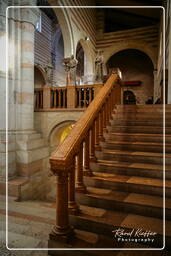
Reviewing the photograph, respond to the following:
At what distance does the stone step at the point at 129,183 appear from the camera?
254 cm

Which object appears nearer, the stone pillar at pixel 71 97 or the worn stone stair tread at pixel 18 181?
the worn stone stair tread at pixel 18 181

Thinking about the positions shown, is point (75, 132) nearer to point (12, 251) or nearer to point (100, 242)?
point (100, 242)

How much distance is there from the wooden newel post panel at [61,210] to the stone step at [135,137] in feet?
6.50

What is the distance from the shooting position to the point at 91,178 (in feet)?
9.37

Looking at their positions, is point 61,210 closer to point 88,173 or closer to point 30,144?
point 88,173

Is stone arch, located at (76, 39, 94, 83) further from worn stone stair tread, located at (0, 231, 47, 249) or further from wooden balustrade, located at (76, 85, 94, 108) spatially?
worn stone stair tread, located at (0, 231, 47, 249)

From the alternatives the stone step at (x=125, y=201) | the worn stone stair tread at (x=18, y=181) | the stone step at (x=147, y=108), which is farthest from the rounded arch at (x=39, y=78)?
the stone step at (x=125, y=201)

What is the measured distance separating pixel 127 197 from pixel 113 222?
0.43 metres

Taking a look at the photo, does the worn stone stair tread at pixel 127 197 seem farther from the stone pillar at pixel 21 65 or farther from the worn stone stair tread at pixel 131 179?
the stone pillar at pixel 21 65

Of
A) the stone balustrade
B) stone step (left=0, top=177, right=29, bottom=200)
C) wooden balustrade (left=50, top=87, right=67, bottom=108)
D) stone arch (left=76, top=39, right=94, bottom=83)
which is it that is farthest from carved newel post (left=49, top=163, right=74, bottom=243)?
stone arch (left=76, top=39, right=94, bottom=83)

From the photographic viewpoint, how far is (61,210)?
206 centimetres

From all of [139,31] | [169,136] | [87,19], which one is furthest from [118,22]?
[169,136]

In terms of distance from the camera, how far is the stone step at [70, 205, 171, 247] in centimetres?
204

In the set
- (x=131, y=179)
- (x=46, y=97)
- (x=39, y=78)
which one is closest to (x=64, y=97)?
(x=46, y=97)
